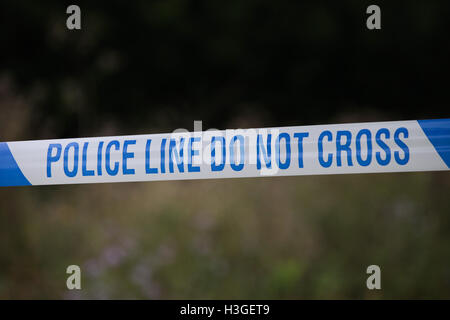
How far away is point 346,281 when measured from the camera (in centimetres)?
337

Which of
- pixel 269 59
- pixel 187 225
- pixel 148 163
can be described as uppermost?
pixel 269 59

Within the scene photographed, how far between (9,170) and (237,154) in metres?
0.99

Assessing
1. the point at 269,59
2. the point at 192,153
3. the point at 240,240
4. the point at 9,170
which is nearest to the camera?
the point at 192,153

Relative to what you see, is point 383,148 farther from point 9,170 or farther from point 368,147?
point 9,170

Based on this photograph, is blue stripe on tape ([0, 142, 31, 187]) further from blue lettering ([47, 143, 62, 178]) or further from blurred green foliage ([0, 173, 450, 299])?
blurred green foliage ([0, 173, 450, 299])

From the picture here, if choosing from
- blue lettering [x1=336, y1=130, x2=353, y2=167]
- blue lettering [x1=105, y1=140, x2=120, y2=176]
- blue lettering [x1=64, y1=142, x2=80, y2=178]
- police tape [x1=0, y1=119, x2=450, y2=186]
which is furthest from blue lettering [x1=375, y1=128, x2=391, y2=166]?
blue lettering [x1=64, y1=142, x2=80, y2=178]

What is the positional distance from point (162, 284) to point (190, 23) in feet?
26.3

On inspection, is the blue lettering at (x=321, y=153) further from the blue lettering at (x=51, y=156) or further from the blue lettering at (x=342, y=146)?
the blue lettering at (x=51, y=156)

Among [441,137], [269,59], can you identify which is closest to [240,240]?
[441,137]

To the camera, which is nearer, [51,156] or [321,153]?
[321,153]

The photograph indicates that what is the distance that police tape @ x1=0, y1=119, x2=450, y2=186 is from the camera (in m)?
1.95

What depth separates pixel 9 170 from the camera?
219 centimetres
